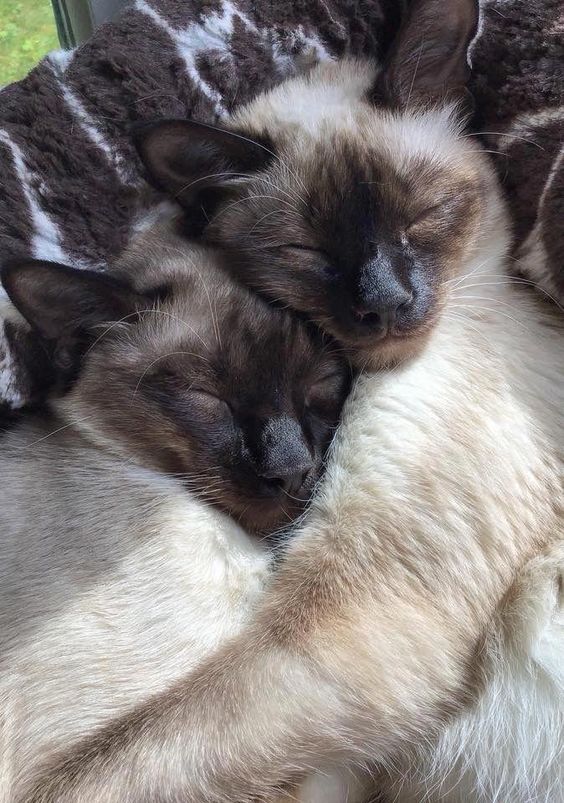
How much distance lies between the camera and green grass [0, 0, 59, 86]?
196cm

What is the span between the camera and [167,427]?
1.25 metres

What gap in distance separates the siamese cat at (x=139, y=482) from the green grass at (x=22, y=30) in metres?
0.95

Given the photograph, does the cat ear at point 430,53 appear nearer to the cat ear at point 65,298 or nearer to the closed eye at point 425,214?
the closed eye at point 425,214

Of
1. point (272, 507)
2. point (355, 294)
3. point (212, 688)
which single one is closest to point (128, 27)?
point (355, 294)

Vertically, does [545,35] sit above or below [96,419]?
above

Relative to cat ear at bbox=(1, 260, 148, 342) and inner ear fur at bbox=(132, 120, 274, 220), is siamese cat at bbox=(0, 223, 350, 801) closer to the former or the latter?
cat ear at bbox=(1, 260, 148, 342)

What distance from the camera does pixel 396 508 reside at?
118 cm

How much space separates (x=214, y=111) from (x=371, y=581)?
0.92 m

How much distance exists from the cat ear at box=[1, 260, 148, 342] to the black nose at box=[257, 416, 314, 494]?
12.8 inches

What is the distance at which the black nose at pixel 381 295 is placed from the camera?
1.16 m

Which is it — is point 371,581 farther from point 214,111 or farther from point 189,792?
point 214,111

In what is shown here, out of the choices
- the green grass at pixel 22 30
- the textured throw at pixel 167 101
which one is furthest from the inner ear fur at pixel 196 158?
the green grass at pixel 22 30

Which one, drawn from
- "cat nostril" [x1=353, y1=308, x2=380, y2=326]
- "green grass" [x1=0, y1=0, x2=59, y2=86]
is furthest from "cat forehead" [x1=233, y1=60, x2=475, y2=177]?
"green grass" [x1=0, y1=0, x2=59, y2=86]

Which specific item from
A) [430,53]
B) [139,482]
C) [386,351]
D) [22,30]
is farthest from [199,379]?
[22,30]
